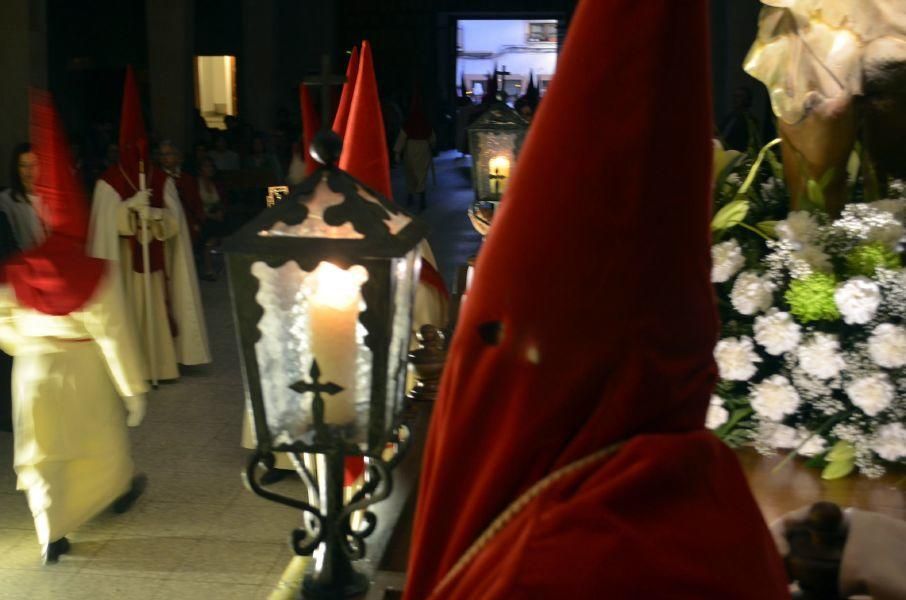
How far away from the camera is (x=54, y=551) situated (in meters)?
5.26

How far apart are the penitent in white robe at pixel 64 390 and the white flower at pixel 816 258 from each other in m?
3.46

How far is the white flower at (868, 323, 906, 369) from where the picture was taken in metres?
2.41

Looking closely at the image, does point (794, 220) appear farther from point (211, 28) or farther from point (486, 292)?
point (211, 28)

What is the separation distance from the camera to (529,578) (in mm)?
1095

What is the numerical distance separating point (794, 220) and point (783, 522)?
1180mm

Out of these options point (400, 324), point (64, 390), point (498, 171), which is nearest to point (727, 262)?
point (400, 324)

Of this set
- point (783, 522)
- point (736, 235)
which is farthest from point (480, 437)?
point (736, 235)

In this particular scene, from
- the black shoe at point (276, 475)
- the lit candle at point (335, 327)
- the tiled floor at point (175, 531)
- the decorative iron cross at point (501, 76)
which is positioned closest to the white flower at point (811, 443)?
the lit candle at point (335, 327)

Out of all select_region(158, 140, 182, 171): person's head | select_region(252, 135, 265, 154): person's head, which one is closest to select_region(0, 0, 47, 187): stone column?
select_region(158, 140, 182, 171): person's head

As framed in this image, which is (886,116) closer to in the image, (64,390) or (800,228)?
(800,228)

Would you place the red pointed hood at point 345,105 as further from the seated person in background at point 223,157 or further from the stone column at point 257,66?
the stone column at point 257,66

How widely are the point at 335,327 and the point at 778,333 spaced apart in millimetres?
1085

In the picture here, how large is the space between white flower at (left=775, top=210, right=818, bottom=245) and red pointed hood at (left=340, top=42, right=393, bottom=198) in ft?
5.22

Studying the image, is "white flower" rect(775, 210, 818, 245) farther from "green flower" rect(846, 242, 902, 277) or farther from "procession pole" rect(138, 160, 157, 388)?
"procession pole" rect(138, 160, 157, 388)
